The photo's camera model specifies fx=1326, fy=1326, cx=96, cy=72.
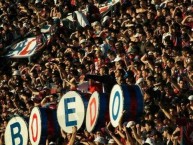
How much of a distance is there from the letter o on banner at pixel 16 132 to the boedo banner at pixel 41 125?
251 millimetres

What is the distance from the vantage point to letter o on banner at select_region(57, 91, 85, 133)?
86.2ft

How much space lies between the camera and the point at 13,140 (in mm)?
27828

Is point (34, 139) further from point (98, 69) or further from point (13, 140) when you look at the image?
point (98, 69)

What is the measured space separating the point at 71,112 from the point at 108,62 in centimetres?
419

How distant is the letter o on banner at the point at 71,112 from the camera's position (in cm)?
2627

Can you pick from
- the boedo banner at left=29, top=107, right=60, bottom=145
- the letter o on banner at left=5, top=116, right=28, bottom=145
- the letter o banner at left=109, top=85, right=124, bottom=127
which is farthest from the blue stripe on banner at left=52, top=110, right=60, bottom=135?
the letter o banner at left=109, top=85, right=124, bottom=127

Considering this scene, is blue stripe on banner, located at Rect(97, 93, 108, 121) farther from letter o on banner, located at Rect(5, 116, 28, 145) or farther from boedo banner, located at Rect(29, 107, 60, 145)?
letter o on banner, located at Rect(5, 116, 28, 145)

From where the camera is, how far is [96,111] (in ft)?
83.5

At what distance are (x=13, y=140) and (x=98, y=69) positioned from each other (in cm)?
326

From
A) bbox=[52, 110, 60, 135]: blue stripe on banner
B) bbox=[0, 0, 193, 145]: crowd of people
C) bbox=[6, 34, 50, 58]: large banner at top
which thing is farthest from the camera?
bbox=[6, 34, 50, 58]: large banner at top

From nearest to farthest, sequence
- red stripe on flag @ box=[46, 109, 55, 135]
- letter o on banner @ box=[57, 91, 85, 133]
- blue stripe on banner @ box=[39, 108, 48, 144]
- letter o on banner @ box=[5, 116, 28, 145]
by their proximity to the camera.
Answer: letter o on banner @ box=[57, 91, 85, 133], blue stripe on banner @ box=[39, 108, 48, 144], red stripe on flag @ box=[46, 109, 55, 135], letter o on banner @ box=[5, 116, 28, 145]

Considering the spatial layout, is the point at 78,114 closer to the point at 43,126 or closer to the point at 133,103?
the point at 43,126

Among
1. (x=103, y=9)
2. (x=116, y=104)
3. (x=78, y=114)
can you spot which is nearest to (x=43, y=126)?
(x=78, y=114)

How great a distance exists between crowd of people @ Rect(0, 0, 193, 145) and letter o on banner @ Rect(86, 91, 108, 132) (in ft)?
1.40
